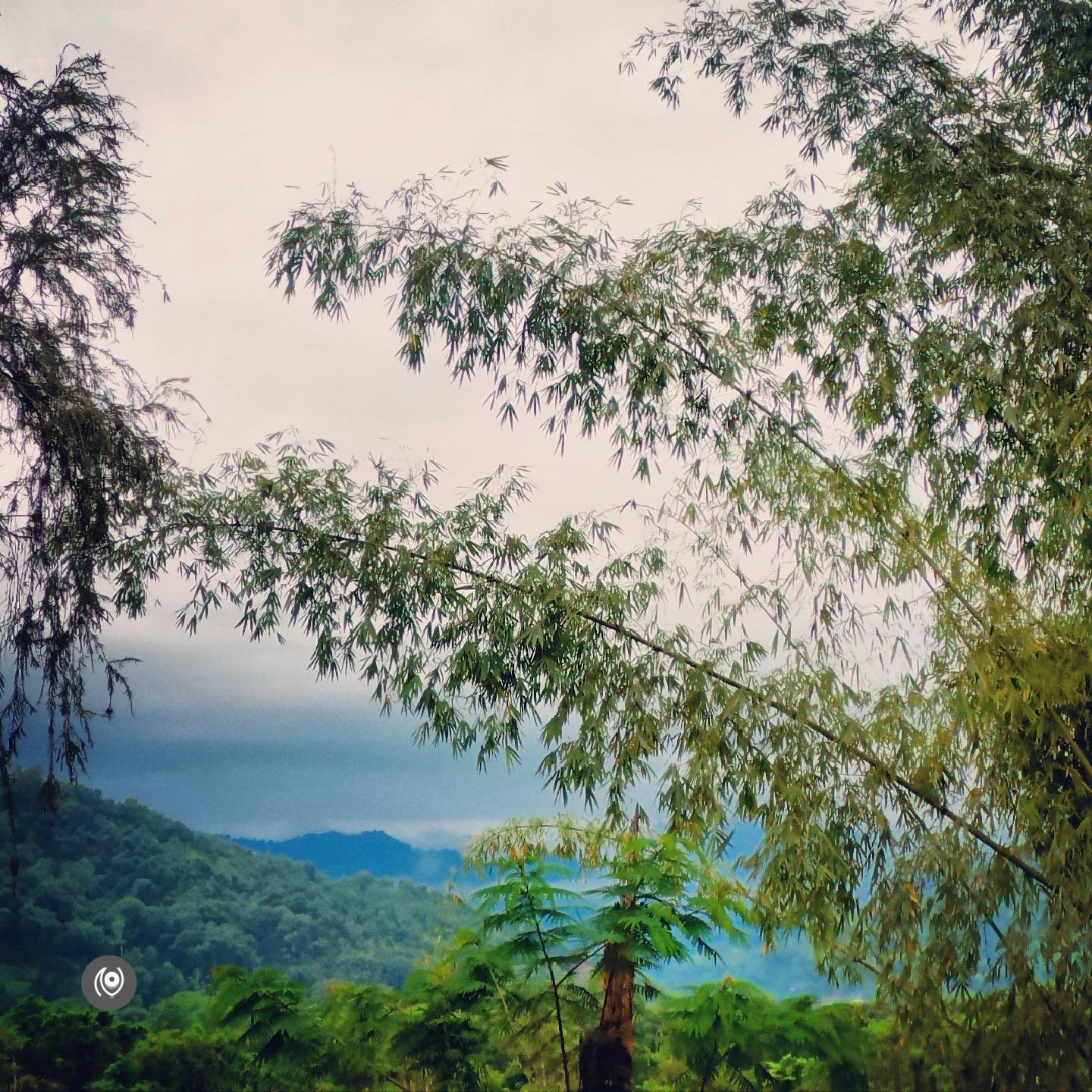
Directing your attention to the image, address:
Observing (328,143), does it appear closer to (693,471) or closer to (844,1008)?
(693,471)

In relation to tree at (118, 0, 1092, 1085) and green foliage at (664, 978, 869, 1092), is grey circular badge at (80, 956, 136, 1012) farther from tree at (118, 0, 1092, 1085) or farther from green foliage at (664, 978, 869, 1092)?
green foliage at (664, 978, 869, 1092)

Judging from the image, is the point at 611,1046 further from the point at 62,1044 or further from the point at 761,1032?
the point at 62,1044

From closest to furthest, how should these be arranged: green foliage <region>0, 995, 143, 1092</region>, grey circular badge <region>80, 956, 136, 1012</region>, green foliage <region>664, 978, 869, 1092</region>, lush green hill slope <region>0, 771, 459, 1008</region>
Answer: green foliage <region>664, 978, 869, 1092</region> < grey circular badge <region>80, 956, 136, 1012</region> < green foliage <region>0, 995, 143, 1092</region> < lush green hill slope <region>0, 771, 459, 1008</region>

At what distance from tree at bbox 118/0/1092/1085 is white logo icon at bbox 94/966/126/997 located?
169 cm

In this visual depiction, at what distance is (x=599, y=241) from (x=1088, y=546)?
2.00 m

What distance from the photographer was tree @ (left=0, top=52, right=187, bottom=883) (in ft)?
10.4

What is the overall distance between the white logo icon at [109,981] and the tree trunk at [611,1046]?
2.06 meters

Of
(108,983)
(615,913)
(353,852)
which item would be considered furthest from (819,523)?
(353,852)

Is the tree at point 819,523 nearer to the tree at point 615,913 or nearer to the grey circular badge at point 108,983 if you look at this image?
the tree at point 615,913

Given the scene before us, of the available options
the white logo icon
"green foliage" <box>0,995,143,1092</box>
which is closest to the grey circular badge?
the white logo icon

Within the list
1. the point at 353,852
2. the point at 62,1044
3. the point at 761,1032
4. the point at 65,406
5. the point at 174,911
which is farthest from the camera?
the point at 353,852

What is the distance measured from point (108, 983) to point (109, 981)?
2cm

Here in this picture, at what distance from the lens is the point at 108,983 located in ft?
13.0

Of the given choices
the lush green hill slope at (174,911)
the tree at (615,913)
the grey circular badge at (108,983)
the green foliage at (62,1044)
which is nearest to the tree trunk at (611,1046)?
the tree at (615,913)
